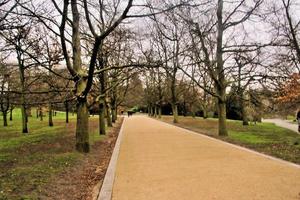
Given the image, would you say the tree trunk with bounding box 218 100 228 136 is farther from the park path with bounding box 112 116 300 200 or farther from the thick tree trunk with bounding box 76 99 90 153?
the thick tree trunk with bounding box 76 99 90 153

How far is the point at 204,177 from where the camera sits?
930cm

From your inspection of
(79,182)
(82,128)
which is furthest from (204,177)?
(82,128)

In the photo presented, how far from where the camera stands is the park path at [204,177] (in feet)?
24.8

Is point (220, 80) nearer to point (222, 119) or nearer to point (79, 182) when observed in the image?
point (222, 119)

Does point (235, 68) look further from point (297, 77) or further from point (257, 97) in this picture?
point (297, 77)

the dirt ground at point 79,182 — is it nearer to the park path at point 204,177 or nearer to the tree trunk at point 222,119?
the park path at point 204,177

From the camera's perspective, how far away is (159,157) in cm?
1321

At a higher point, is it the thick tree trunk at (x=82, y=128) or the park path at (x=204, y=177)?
the thick tree trunk at (x=82, y=128)

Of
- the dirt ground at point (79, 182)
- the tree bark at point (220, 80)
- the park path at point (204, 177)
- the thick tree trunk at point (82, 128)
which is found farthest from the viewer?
the tree bark at point (220, 80)

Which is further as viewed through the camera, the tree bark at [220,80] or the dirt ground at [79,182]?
the tree bark at [220,80]

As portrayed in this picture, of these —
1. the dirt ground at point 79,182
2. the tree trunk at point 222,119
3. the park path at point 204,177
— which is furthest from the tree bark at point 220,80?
the dirt ground at point 79,182

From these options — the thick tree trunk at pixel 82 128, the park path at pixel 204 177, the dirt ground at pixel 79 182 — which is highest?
the thick tree trunk at pixel 82 128

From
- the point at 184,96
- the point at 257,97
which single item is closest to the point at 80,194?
the point at 257,97

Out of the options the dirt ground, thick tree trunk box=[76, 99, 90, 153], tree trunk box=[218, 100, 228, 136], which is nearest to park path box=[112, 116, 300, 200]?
the dirt ground
